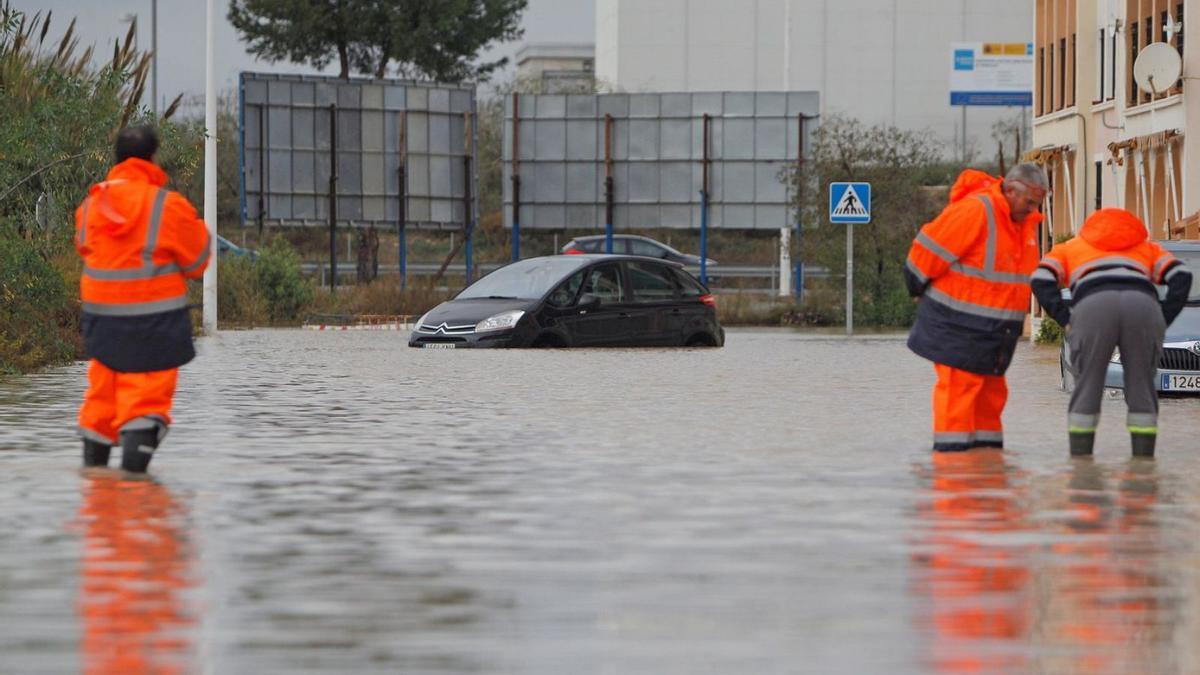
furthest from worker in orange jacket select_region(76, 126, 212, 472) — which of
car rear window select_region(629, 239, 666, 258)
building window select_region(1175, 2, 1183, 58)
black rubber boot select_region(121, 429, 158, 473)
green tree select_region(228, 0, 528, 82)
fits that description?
green tree select_region(228, 0, 528, 82)

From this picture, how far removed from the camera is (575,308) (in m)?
30.0

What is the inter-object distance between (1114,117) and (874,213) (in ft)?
18.6

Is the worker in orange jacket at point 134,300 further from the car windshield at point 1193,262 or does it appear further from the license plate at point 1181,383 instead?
the car windshield at point 1193,262

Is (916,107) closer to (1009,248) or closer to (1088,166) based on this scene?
(1088,166)

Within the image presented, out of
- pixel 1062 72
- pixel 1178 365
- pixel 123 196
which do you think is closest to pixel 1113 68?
pixel 1062 72

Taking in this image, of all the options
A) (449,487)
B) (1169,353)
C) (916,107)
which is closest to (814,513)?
(449,487)

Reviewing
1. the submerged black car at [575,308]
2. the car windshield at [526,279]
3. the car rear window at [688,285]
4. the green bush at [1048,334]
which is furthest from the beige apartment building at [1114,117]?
the car windshield at [526,279]

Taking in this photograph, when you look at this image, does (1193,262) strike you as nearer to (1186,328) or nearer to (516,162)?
(1186,328)

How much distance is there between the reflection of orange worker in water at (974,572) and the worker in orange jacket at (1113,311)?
1071 millimetres

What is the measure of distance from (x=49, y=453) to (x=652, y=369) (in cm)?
1182

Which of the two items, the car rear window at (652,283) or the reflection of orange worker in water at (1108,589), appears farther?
the car rear window at (652,283)

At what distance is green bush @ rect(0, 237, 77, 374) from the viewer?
904 inches

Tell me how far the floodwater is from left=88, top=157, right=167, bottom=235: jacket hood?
129 cm

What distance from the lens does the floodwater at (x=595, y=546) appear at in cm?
735
